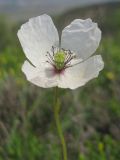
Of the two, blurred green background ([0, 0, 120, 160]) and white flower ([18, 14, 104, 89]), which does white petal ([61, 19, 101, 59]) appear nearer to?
white flower ([18, 14, 104, 89])

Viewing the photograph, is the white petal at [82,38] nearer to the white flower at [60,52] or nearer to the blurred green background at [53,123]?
the white flower at [60,52]

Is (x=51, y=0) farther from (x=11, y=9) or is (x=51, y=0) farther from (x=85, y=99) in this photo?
(x=85, y=99)

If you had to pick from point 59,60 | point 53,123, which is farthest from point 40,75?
point 53,123

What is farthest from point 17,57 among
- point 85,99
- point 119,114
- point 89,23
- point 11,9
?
point 11,9

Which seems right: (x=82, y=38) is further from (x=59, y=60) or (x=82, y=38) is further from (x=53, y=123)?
(x=53, y=123)

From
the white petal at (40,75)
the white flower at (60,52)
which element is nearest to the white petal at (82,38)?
the white flower at (60,52)

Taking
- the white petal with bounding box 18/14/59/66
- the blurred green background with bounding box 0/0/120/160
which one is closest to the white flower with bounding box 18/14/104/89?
the white petal with bounding box 18/14/59/66
